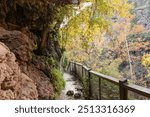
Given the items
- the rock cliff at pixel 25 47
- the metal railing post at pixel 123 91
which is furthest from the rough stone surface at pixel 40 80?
the metal railing post at pixel 123 91

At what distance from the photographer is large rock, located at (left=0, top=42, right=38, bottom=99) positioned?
3923mm

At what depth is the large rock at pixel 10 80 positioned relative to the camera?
12.9 ft

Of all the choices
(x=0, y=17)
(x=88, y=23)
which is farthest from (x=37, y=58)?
(x=88, y=23)

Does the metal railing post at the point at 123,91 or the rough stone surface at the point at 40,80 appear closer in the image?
the metal railing post at the point at 123,91

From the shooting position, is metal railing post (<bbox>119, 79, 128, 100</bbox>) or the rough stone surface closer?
metal railing post (<bbox>119, 79, 128, 100</bbox>)

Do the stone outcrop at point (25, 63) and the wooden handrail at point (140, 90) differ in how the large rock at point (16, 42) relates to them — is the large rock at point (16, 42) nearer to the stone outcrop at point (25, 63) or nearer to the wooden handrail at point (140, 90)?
the stone outcrop at point (25, 63)

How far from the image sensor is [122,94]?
464cm

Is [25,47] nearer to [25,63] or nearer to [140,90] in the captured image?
[25,63]

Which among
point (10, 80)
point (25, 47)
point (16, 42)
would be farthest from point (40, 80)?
point (10, 80)

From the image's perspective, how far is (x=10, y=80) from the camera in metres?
4.19

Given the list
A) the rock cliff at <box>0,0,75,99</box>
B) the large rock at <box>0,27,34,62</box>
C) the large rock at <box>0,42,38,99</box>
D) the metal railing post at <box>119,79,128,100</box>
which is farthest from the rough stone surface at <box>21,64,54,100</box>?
the metal railing post at <box>119,79,128,100</box>

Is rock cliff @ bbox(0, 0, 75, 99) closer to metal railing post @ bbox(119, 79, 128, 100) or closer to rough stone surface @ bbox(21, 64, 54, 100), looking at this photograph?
rough stone surface @ bbox(21, 64, 54, 100)

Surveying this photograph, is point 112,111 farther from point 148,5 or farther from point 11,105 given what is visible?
point 148,5

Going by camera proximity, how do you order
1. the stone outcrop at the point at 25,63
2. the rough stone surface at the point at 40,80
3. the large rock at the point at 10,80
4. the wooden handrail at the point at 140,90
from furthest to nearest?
the rough stone surface at the point at 40,80 → the stone outcrop at the point at 25,63 → the large rock at the point at 10,80 → the wooden handrail at the point at 140,90
